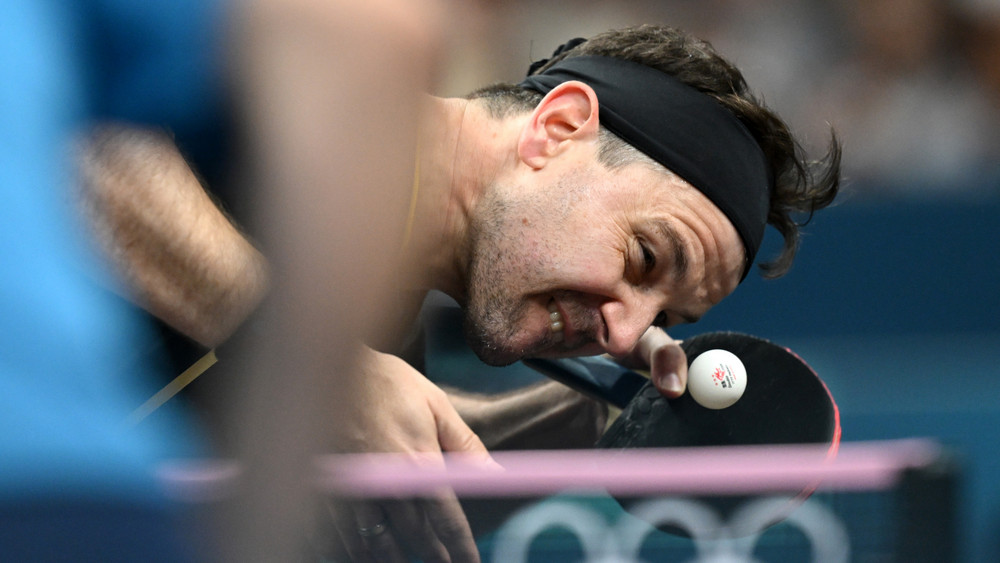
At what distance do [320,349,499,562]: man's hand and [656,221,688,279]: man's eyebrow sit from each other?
512mm

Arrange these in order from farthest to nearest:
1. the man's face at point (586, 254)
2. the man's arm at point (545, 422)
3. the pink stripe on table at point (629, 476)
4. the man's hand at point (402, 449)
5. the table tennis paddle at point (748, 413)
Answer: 1. the man's arm at point (545, 422)
2. the table tennis paddle at point (748, 413)
3. the man's face at point (586, 254)
4. the man's hand at point (402, 449)
5. the pink stripe on table at point (629, 476)

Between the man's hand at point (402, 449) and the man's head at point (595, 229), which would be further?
the man's head at point (595, 229)

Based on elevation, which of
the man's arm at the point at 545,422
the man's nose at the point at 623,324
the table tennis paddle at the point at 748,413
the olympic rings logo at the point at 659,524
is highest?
the olympic rings logo at the point at 659,524

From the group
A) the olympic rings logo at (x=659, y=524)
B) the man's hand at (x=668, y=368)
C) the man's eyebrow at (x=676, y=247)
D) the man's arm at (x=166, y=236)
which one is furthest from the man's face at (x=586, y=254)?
the olympic rings logo at (x=659, y=524)

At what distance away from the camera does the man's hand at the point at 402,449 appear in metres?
1.07

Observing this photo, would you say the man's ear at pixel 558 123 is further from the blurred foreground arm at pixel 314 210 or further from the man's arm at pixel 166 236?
the blurred foreground arm at pixel 314 210

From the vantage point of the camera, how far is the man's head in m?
1.76

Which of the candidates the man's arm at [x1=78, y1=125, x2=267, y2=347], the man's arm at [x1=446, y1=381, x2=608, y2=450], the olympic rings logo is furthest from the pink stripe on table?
the man's arm at [x1=446, y1=381, x2=608, y2=450]

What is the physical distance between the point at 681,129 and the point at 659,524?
94cm

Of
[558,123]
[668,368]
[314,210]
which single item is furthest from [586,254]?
[314,210]

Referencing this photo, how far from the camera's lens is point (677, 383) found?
78.3 inches

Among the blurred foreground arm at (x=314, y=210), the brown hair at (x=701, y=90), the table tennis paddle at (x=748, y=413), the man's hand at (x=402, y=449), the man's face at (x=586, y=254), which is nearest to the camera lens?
the blurred foreground arm at (x=314, y=210)

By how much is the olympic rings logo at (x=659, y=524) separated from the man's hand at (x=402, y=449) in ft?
0.21

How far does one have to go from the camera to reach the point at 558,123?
1829mm
